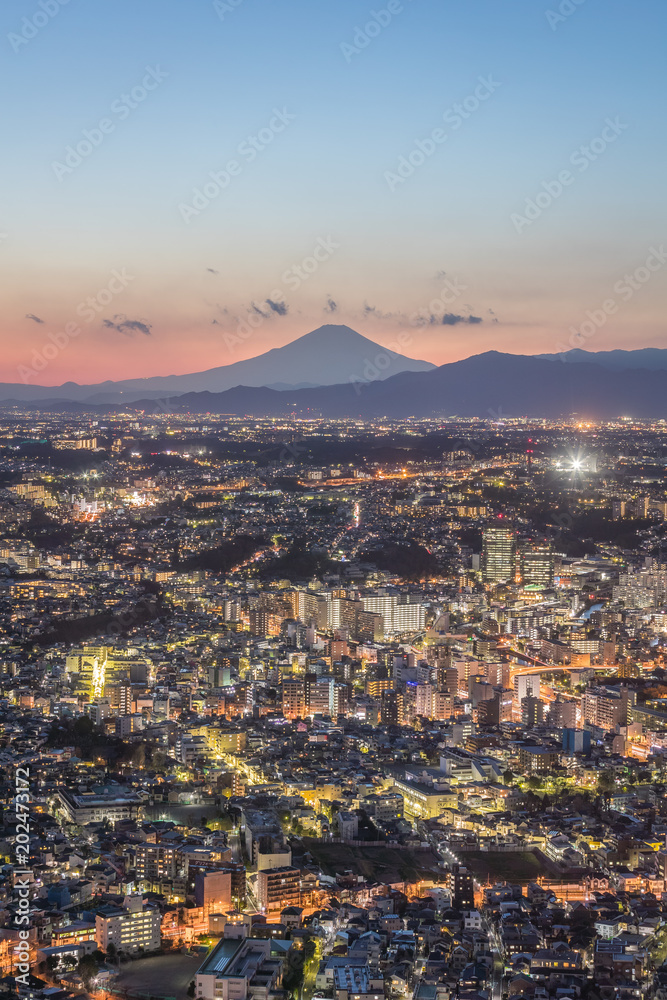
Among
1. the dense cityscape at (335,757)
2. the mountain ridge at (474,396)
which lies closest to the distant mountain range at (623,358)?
the mountain ridge at (474,396)

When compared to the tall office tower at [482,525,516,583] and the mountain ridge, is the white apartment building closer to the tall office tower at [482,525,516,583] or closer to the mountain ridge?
the tall office tower at [482,525,516,583]

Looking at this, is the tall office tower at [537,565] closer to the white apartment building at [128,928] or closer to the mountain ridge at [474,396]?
the white apartment building at [128,928]

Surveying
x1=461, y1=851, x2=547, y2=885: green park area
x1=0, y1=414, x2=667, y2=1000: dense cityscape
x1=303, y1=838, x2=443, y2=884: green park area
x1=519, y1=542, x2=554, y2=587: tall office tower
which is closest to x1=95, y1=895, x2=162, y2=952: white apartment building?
x1=0, y1=414, x2=667, y2=1000: dense cityscape

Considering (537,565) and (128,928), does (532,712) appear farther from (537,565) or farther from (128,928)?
(537,565)

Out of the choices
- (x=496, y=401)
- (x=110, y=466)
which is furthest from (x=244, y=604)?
(x=496, y=401)

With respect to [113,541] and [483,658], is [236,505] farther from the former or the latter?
[483,658]
